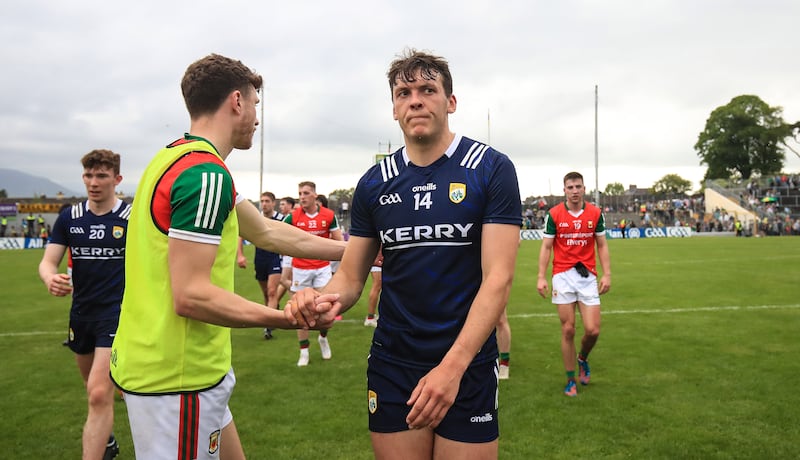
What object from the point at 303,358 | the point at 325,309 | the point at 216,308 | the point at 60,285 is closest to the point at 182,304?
the point at 216,308

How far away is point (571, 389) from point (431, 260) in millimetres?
5239

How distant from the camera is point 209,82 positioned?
2982 millimetres

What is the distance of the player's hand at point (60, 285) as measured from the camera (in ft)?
15.8

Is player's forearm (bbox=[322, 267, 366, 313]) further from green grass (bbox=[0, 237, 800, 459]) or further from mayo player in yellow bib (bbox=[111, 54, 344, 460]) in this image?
green grass (bbox=[0, 237, 800, 459])

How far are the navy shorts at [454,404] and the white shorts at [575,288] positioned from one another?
5070 mm

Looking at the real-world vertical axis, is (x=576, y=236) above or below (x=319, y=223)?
below

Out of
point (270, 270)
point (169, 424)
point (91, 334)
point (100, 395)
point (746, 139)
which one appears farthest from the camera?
point (746, 139)

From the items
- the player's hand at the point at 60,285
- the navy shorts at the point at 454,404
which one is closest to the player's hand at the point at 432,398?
the navy shorts at the point at 454,404

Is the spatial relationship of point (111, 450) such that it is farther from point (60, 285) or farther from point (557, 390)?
point (557, 390)

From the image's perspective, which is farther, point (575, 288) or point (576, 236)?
point (576, 236)

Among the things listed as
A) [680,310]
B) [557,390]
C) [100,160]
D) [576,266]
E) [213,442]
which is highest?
[100,160]

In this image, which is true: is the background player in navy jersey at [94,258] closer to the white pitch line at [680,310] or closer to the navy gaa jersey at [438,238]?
the navy gaa jersey at [438,238]

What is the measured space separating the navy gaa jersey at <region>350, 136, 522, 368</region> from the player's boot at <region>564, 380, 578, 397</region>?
4774 mm

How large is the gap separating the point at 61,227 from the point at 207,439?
388cm
